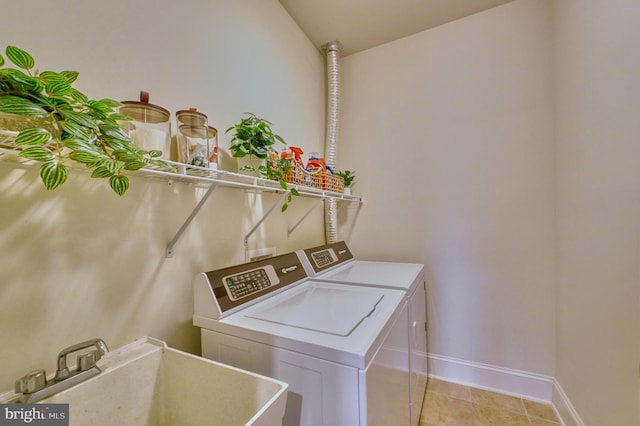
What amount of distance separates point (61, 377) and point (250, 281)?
0.64m

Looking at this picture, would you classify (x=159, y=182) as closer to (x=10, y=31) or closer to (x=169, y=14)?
(x=10, y=31)

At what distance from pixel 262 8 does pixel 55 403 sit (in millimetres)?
2145

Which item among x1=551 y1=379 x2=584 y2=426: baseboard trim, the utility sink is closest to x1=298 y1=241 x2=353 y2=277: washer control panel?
the utility sink

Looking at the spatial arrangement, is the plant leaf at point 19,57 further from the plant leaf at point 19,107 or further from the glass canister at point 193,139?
the glass canister at point 193,139

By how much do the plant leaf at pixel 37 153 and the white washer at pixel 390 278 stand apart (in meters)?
1.20

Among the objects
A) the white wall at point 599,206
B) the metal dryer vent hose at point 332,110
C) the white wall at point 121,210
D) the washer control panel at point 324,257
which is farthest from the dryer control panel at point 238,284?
the white wall at point 599,206

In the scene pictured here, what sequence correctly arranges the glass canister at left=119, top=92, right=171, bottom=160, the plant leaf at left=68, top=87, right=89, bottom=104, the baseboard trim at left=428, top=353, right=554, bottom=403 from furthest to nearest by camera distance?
the baseboard trim at left=428, top=353, right=554, bottom=403 → the glass canister at left=119, top=92, right=171, bottom=160 → the plant leaf at left=68, top=87, right=89, bottom=104

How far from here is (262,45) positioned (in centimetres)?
170

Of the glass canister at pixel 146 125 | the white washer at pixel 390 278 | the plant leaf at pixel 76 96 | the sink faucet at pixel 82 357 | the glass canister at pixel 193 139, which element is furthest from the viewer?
the white washer at pixel 390 278

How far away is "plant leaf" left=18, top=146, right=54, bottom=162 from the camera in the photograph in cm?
51

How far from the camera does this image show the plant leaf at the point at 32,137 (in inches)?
19.3

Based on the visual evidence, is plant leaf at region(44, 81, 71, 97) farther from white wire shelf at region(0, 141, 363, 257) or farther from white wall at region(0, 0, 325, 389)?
white wall at region(0, 0, 325, 389)

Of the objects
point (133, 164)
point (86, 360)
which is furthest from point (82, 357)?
point (133, 164)

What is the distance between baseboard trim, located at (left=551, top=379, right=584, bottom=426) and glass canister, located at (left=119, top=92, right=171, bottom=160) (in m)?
2.50
